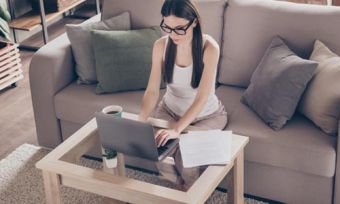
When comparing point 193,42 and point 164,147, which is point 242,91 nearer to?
point 193,42

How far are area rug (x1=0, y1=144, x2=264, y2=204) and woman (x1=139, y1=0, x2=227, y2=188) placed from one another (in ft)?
1.11

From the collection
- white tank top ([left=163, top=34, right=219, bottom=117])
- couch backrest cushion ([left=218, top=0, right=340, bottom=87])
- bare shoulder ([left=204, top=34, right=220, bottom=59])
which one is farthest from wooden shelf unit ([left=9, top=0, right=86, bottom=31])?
bare shoulder ([left=204, top=34, right=220, bottom=59])

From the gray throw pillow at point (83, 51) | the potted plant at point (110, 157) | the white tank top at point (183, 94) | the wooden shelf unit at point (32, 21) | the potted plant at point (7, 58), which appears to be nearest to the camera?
A: the potted plant at point (110, 157)

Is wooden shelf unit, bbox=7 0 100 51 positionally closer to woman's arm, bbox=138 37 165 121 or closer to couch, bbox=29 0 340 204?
couch, bbox=29 0 340 204

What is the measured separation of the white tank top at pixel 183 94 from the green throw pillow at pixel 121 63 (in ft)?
1.15

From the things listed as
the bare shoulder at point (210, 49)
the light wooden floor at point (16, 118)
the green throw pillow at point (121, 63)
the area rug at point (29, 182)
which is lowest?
the area rug at point (29, 182)

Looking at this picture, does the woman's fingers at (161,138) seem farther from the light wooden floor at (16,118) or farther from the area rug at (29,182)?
the light wooden floor at (16,118)

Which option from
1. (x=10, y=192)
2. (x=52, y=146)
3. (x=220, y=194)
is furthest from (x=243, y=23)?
(x=10, y=192)

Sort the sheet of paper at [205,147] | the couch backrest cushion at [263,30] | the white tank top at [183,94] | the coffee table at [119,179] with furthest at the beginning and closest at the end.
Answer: the couch backrest cushion at [263,30] → the white tank top at [183,94] → the sheet of paper at [205,147] → the coffee table at [119,179]

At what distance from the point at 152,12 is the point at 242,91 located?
0.66 metres

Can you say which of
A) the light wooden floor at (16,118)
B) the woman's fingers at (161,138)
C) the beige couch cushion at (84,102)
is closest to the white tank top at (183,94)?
the beige couch cushion at (84,102)

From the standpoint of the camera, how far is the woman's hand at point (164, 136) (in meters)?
2.52

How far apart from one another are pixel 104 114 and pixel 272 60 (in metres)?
0.90

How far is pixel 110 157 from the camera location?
2.57 meters
